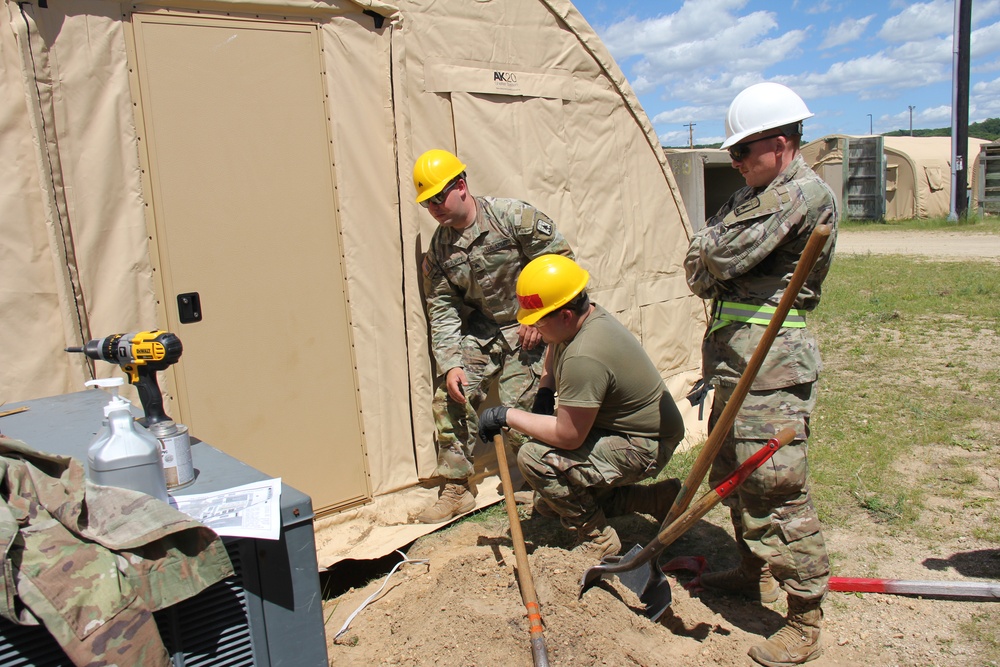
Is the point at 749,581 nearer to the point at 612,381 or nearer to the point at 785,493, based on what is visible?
the point at 785,493

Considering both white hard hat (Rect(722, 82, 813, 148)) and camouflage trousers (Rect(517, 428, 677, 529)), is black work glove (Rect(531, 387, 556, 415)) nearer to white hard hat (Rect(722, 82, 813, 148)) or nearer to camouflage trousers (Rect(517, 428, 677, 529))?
camouflage trousers (Rect(517, 428, 677, 529))

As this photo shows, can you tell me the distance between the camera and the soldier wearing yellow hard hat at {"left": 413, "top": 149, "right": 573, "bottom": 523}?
3994mm

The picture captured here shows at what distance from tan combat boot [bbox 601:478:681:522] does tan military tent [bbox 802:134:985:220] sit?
21.2 meters

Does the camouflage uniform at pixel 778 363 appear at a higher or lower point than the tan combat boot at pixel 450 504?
higher

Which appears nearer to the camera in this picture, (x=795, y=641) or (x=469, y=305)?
(x=795, y=641)

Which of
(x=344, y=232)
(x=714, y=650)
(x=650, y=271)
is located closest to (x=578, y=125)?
(x=650, y=271)

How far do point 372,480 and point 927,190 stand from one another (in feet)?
76.8

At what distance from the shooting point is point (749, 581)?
11.1 feet

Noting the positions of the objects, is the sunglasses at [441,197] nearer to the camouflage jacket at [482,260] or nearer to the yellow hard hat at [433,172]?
the yellow hard hat at [433,172]

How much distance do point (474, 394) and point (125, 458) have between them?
2.49 m

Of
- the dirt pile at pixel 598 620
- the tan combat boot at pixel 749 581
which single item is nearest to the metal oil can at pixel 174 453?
the dirt pile at pixel 598 620

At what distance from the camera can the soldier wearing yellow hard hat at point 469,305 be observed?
3994mm

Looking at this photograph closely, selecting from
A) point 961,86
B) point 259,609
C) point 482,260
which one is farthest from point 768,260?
point 961,86

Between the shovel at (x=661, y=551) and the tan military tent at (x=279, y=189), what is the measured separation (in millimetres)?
1302
